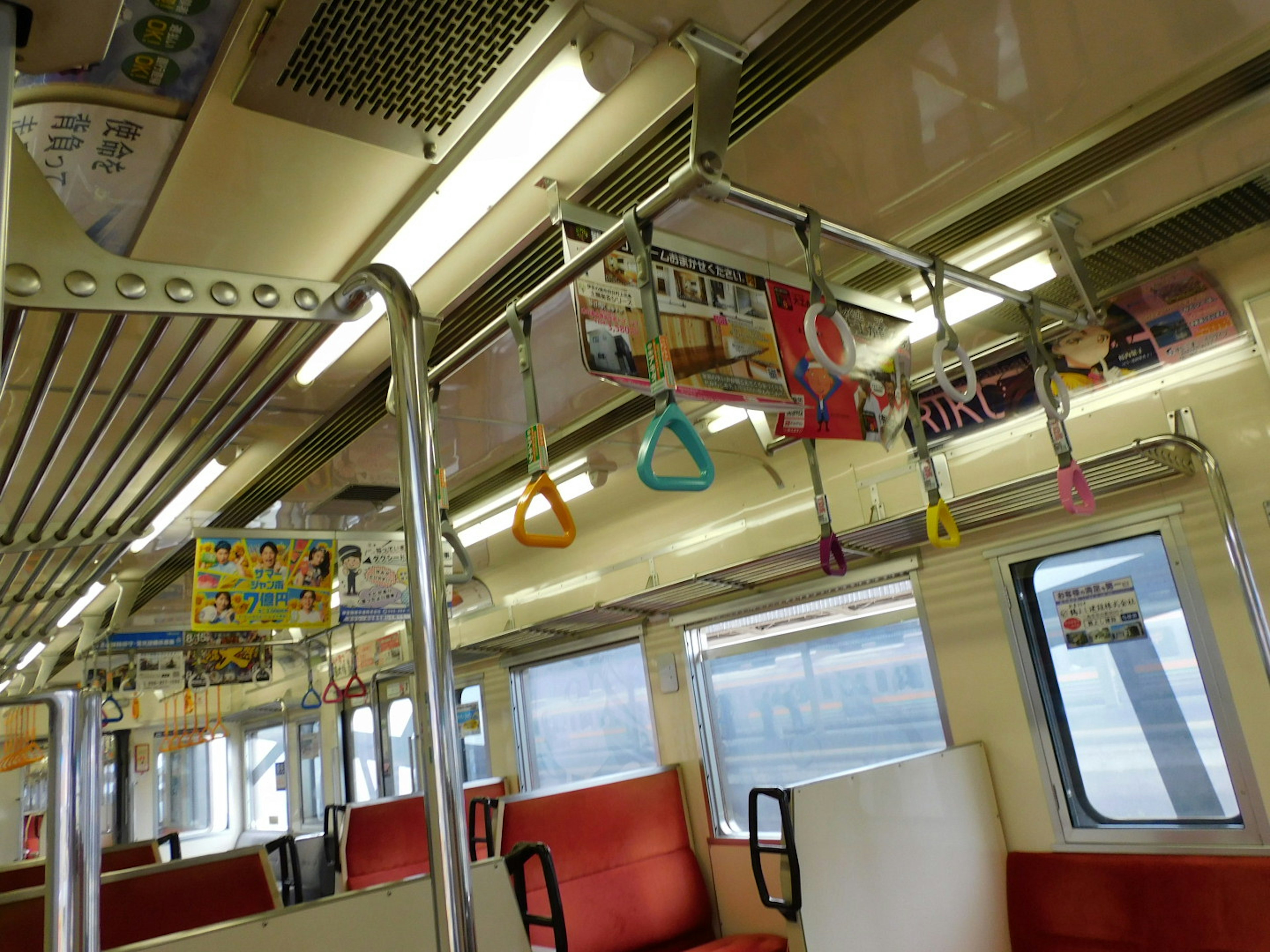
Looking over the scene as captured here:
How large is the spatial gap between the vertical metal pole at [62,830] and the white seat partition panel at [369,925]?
156 centimetres

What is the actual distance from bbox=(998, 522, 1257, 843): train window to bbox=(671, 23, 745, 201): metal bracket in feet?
10.2

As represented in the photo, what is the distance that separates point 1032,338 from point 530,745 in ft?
20.9

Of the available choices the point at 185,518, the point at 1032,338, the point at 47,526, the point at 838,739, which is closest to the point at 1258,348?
the point at 1032,338

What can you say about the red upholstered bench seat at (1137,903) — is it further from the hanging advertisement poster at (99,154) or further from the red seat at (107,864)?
the red seat at (107,864)

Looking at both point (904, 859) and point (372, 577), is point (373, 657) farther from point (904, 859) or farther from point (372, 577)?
point (904, 859)

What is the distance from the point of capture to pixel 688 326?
2.39 metres

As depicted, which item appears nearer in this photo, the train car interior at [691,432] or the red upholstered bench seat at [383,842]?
the train car interior at [691,432]

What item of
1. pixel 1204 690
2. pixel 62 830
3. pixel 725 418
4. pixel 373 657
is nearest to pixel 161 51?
pixel 62 830

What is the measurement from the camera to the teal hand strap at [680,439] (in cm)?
174

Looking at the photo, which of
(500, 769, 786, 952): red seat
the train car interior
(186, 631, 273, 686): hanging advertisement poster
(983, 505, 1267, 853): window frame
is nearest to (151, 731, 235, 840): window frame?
(186, 631, 273, 686): hanging advertisement poster

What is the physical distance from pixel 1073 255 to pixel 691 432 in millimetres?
2149

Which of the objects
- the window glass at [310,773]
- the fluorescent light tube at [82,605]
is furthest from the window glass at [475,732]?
the window glass at [310,773]

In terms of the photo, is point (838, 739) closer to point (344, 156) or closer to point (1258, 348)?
point (1258, 348)

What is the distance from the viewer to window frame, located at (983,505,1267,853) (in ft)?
12.2
